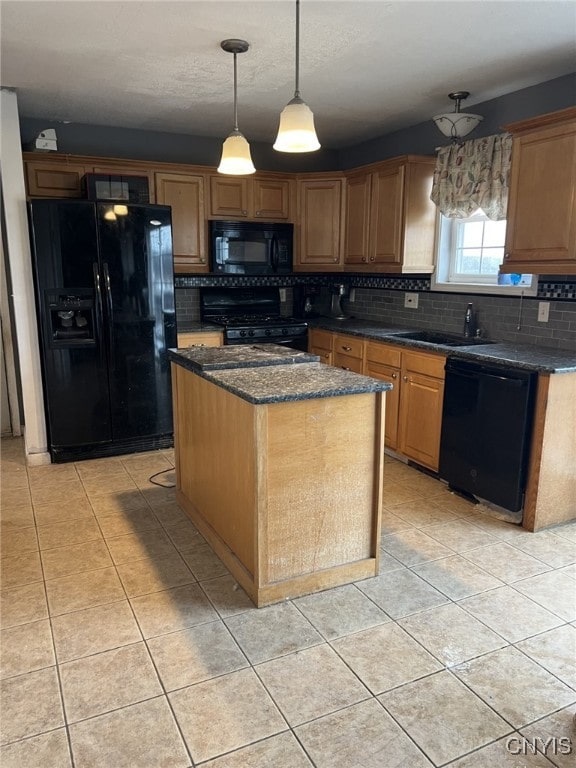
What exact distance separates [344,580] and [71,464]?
7.68 ft

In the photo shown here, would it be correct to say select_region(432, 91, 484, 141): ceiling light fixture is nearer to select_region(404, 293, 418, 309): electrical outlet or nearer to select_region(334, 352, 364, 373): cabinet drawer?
select_region(404, 293, 418, 309): electrical outlet

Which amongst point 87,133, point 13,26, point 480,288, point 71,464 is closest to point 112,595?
point 71,464

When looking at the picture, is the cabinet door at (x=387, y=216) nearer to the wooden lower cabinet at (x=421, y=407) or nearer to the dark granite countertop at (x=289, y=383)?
the wooden lower cabinet at (x=421, y=407)

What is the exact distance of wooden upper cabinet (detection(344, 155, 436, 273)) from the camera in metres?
4.12

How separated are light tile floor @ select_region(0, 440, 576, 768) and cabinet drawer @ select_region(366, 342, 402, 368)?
47.0 inches

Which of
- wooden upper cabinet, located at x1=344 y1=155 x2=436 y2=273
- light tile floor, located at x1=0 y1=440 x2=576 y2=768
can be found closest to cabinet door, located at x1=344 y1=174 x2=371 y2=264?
wooden upper cabinet, located at x1=344 y1=155 x2=436 y2=273

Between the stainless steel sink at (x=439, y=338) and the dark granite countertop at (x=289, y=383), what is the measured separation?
5.01 ft

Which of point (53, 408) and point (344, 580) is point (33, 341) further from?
point (344, 580)

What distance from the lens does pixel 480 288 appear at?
3.88 metres

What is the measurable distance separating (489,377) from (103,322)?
2.55 meters

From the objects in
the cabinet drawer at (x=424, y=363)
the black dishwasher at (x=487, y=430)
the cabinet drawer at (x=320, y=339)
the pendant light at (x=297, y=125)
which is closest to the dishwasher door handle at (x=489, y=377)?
the black dishwasher at (x=487, y=430)

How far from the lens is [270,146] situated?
518cm

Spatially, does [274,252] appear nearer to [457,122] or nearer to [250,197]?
[250,197]

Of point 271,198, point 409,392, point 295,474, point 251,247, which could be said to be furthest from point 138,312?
point 295,474
